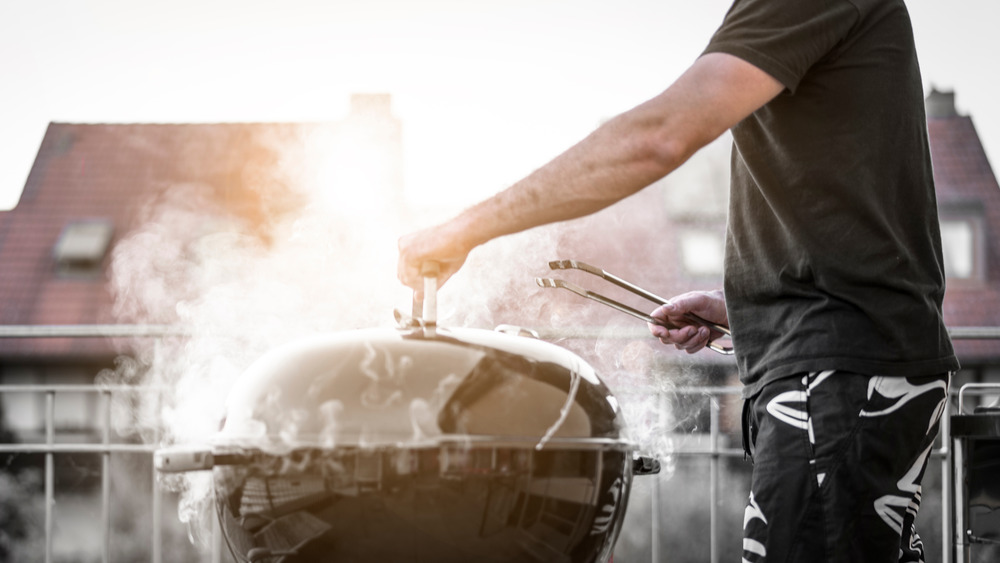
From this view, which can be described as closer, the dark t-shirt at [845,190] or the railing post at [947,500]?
the dark t-shirt at [845,190]

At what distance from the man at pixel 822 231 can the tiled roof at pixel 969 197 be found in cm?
1502

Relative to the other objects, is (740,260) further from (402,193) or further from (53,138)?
(53,138)

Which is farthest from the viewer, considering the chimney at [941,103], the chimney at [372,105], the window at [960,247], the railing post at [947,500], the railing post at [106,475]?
the chimney at [941,103]

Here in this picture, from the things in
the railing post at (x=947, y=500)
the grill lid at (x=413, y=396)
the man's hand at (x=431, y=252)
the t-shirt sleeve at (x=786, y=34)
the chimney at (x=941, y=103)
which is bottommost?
the railing post at (x=947, y=500)

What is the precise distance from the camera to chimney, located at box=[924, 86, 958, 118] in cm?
1772

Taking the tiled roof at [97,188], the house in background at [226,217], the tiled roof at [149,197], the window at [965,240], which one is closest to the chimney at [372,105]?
the house in background at [226,217]

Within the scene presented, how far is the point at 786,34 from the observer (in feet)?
3.92

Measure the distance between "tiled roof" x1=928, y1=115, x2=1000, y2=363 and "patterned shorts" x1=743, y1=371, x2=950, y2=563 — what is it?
49.3ft

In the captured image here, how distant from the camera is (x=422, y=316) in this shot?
1531 millimetres

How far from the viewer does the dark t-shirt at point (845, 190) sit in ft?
4.01

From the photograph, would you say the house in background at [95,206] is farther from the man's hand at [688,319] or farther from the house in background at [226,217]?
the man's hand at [688,319]

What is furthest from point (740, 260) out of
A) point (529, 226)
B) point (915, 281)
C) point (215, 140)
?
point (215, 140)

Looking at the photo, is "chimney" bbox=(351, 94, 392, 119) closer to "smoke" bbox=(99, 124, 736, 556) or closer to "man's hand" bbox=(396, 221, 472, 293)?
"smoke" bbox=(99, 124, 736, 556)

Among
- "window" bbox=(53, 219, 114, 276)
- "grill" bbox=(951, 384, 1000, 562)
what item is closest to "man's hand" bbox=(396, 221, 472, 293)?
"grill" bbox=(951, 384, 1000, 562)
